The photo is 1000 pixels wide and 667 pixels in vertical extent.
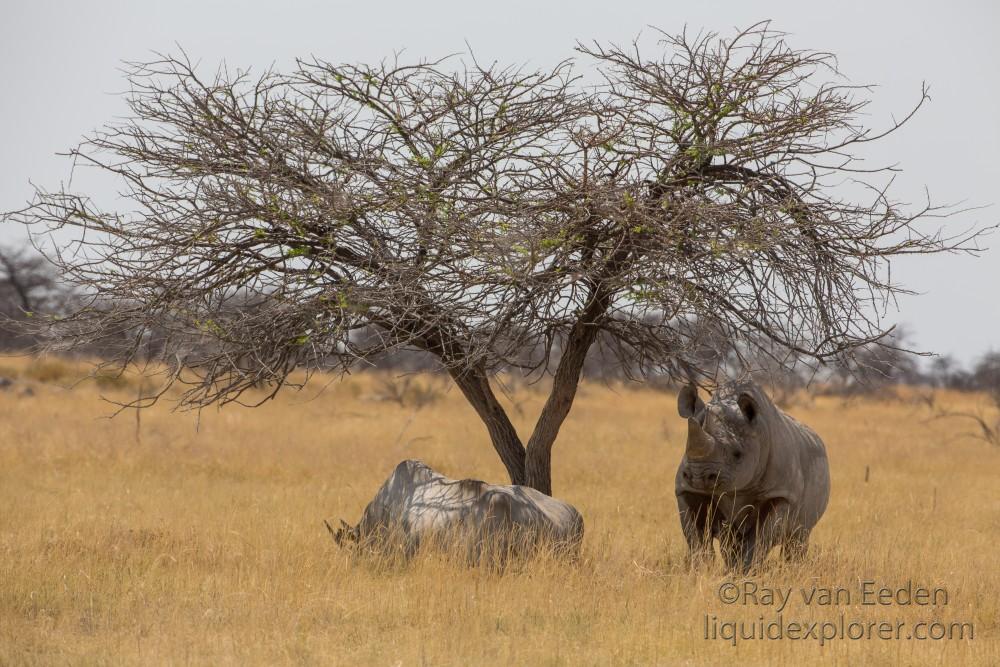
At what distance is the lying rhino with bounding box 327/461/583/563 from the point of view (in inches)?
320

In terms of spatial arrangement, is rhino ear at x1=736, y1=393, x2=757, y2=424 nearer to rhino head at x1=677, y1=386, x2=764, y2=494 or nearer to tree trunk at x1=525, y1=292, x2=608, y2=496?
rhino head at x1=677, y1=386, x2=764, y2=494

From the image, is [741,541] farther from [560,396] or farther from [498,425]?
[498,425]

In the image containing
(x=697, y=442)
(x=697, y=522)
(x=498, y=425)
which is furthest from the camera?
(x=498, y=425)

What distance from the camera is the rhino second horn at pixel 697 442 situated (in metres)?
7.59

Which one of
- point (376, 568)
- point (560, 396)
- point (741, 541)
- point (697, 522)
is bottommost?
point (376, 568)

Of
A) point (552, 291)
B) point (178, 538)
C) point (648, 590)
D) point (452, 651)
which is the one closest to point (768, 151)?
point (552, 291)

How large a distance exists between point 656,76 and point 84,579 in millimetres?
5662

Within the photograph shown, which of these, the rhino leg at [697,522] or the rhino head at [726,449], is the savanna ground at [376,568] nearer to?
the rhino leg at [697,522]

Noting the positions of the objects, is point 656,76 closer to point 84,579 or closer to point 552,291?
point 552,291

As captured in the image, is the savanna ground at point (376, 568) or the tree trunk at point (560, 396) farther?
the tree trunk at point (560, 396)

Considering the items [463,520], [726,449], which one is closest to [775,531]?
[726,449]

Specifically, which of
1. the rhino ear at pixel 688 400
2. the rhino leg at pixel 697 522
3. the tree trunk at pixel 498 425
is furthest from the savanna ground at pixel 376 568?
the tree trunk at pixel 498 425

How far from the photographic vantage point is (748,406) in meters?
8.09

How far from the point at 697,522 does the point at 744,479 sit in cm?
80
